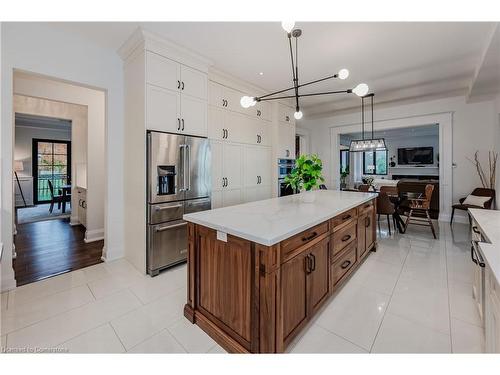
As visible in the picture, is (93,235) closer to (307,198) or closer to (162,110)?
(162,110)

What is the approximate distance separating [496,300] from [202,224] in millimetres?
1667

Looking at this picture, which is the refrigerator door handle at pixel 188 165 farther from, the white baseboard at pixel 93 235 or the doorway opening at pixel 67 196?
the white baseboard at pixel 93 235

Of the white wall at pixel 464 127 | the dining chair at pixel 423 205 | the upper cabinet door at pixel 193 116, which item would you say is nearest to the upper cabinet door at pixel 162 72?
the upper cabinet door at pixel 193 116

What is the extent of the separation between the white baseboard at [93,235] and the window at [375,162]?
39.4 feet

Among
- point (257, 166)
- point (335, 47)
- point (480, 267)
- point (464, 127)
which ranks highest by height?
point (335, 47)

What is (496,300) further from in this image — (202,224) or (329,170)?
(329,170)

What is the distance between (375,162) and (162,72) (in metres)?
12.1

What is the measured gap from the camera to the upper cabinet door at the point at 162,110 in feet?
8.89

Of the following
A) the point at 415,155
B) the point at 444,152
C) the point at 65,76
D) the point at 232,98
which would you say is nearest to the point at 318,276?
the point at 232,98

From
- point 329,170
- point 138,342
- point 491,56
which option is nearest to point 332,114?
point 329,170

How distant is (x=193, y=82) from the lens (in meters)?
3.14

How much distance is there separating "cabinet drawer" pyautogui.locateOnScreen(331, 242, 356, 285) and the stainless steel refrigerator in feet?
6.12

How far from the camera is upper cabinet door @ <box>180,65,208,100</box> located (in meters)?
3.03

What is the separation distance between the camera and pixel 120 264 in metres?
3.01
